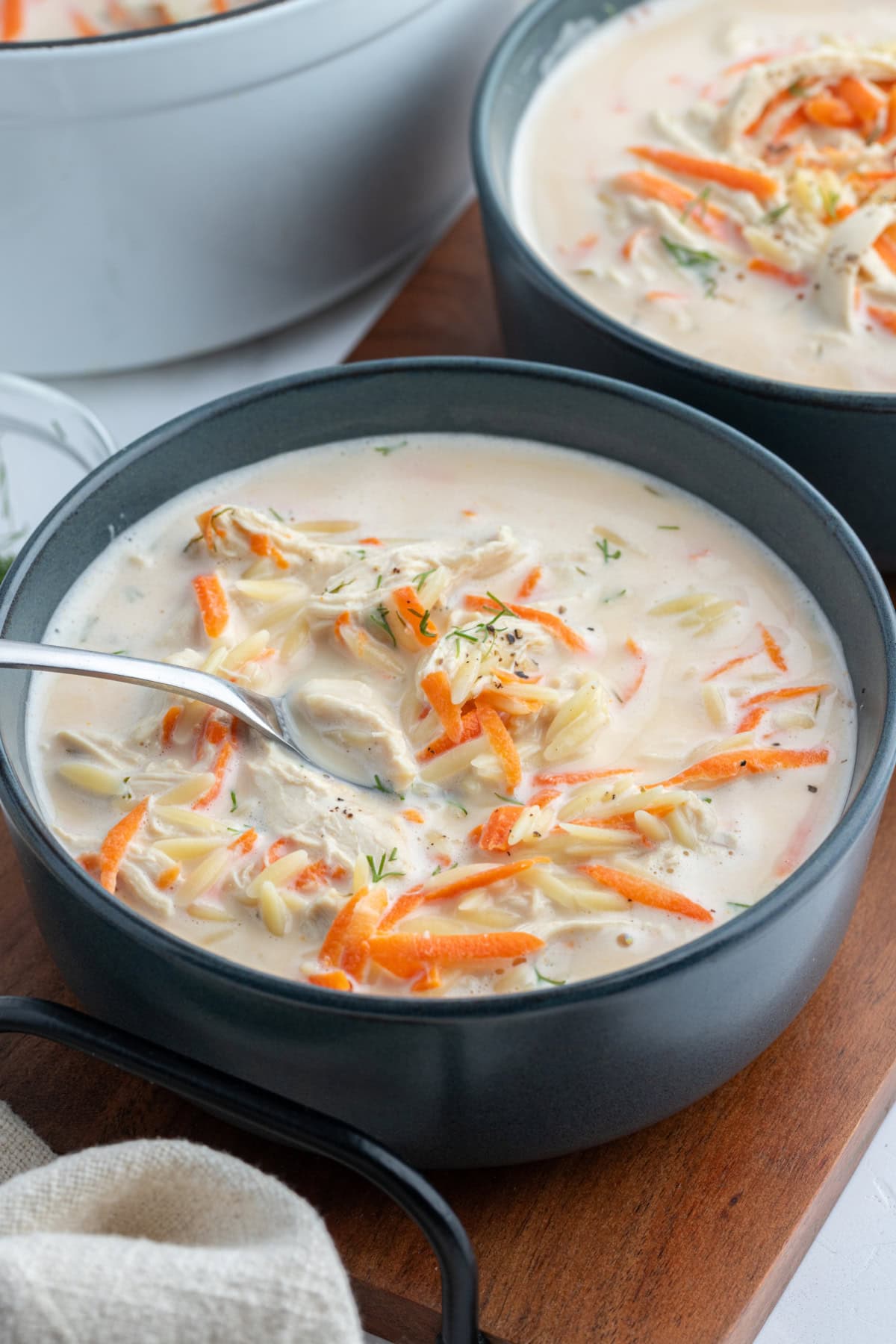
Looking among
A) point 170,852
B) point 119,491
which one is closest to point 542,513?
point 119,491

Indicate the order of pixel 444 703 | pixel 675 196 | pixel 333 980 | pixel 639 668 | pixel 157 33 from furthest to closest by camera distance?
pixel 675 196
pixel 157 33
pixel 639 668
pixel 444 703
pixel 333 980

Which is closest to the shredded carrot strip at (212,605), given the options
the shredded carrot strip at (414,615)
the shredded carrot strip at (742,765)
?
the shredded carrot strip at (414,615)

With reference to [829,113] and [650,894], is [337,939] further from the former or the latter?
[829,113]

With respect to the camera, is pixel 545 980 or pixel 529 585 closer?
pixel 545 980

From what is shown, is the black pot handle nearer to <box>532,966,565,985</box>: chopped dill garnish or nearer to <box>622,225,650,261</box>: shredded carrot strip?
<box>532,966,565,985</box>: chopped dill garnish

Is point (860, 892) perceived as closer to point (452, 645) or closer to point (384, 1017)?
point (452, 645)

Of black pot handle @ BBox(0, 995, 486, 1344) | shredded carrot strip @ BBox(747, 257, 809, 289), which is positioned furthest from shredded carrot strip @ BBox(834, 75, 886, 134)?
black pot handle @ BBox(0, 995, 486, 1344)

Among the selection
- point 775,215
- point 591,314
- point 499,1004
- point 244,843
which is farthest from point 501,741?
point 775,215
